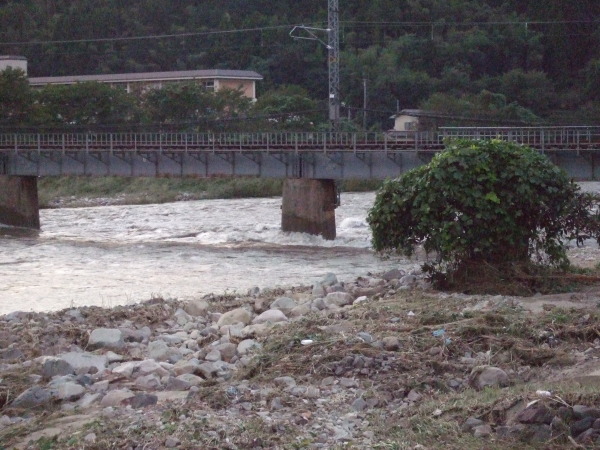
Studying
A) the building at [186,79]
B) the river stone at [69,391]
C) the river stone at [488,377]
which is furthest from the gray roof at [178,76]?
the river stone at [488,377]

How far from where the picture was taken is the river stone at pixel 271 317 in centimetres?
1791

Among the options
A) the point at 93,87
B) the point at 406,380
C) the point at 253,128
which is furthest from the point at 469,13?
the point at 406,380

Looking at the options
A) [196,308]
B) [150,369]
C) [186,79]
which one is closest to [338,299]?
[196,308]

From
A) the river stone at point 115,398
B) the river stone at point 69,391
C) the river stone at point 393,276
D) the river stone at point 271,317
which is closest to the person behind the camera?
the river stone at point 115,398

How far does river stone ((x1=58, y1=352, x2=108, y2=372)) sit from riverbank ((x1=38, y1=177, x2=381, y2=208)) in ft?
185

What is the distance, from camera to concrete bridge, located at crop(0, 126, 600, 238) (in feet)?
146

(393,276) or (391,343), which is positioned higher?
(391,343)

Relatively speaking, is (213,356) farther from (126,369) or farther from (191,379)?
(191,379)

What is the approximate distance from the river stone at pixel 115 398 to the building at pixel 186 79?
82844mm

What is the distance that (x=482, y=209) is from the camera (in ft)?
61.9

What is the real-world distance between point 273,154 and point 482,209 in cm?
3058

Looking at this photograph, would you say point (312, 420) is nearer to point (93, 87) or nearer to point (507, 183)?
point (507, 183)

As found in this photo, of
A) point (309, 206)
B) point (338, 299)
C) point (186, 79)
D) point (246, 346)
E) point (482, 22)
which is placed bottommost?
point (309, 206)

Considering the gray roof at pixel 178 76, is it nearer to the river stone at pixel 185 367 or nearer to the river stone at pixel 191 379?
the river stone at pixel 185 367
